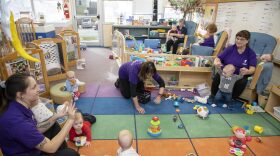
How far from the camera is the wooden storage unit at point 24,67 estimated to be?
94.2 inches

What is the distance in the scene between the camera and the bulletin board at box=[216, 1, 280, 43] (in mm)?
3119

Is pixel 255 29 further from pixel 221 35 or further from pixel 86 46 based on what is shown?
pixel 86 46

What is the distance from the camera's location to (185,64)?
3.43 metres

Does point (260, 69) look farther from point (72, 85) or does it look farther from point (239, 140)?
point (72, 85)

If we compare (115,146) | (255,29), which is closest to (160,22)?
(255,29)

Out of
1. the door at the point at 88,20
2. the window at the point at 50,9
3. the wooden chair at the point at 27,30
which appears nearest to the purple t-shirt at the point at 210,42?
the door at the point at 88,20

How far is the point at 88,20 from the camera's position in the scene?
657 centimetres

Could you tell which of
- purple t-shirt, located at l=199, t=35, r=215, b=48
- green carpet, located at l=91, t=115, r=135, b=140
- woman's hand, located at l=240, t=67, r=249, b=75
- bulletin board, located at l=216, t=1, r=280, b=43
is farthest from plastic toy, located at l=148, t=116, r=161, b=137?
purple t-shirt, located at l=199, t=35, r=215, b=48

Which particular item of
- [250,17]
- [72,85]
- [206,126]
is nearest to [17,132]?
[72,85]

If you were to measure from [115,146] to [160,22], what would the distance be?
547 cm

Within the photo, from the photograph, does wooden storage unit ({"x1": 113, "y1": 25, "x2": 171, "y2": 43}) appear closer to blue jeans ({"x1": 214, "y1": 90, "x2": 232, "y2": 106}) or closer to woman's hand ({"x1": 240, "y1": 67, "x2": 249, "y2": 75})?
blue jeans ({"x1": 214, "y1": 90, "x2": 232, "y2": 106})

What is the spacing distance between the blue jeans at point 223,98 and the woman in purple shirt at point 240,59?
0.36ft

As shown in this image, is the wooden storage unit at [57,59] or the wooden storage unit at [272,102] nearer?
the wooden storage unit at [272,102]

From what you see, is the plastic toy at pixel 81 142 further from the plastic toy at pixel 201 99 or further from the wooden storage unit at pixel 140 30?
the wooden storage unit at pixel 140 30
